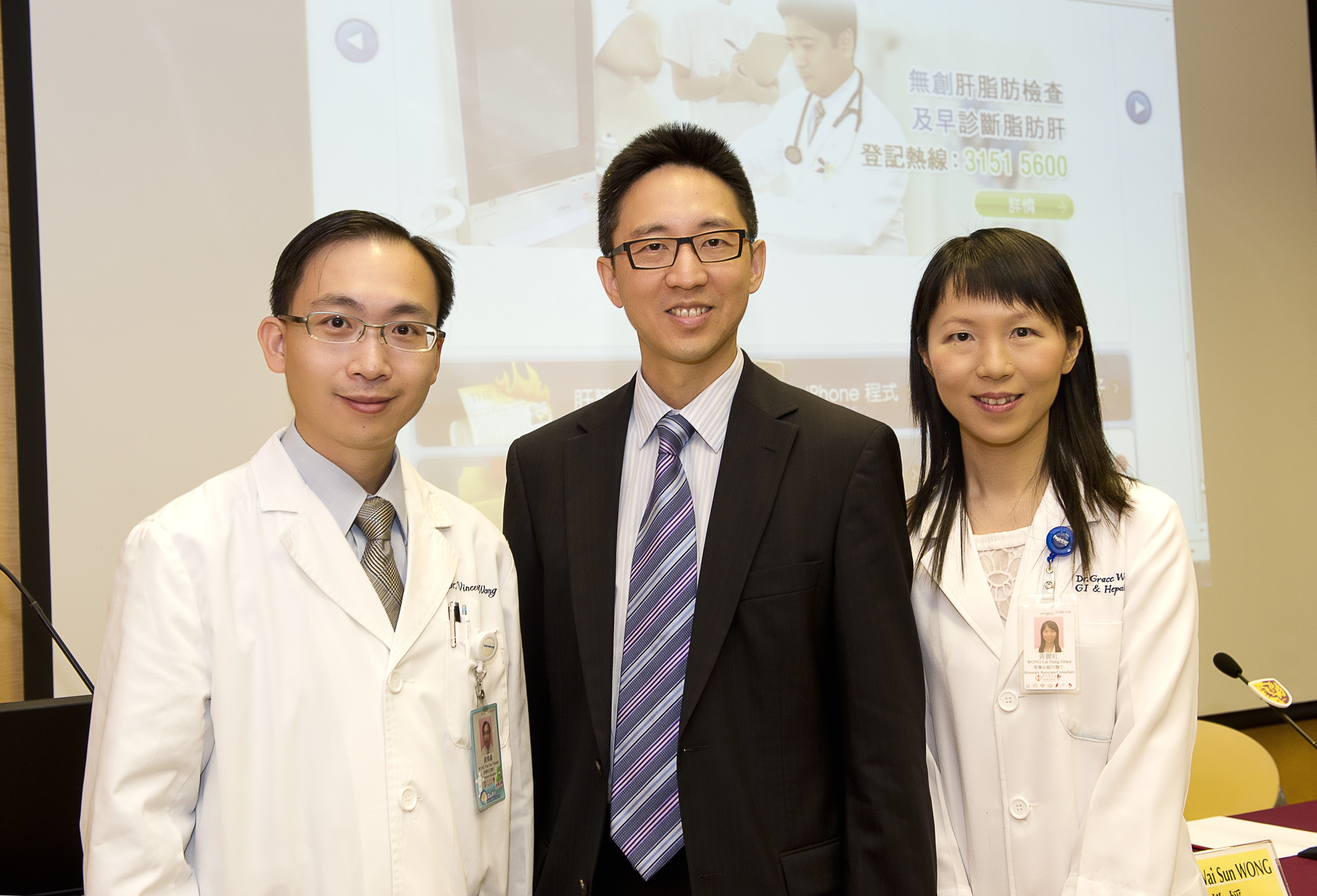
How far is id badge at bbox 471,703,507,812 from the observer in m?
1.40

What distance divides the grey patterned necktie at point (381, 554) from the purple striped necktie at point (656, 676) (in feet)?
1.28

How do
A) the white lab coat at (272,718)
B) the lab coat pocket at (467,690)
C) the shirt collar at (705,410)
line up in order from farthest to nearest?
the shirt collar at (705,410) < the lab coat pocket at (467,690) < the white lab coat at (272,718)

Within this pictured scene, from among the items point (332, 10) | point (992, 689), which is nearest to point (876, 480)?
point (992, 689)

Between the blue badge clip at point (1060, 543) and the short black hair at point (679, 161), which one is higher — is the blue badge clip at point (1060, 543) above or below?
below

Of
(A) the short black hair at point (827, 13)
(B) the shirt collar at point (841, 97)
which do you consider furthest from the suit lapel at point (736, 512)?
(A) the short black hair at point (827, 13)

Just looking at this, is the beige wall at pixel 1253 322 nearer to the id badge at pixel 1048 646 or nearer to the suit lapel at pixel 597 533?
the id badge at pixel 1048 646

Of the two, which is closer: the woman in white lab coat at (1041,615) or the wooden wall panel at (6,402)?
the woman in white lab coat at (1041,615)

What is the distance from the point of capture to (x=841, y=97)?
3.20 metres

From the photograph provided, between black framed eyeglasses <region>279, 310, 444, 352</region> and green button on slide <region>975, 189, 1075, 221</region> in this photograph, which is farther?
green button on slide <region>975, 189, 1075, 221</region>

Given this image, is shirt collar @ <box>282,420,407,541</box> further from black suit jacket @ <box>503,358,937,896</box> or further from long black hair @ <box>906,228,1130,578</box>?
long black hair @ <box>906,228,1130,578</box>

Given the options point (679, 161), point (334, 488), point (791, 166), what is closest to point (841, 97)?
point (791, 166)

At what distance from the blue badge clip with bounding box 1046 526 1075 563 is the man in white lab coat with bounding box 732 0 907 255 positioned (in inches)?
69.7

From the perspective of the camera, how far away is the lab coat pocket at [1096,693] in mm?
1517

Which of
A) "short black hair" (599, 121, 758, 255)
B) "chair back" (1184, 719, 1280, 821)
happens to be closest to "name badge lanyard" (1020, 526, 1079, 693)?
"short black hair" (599, 121, 758, 255)
